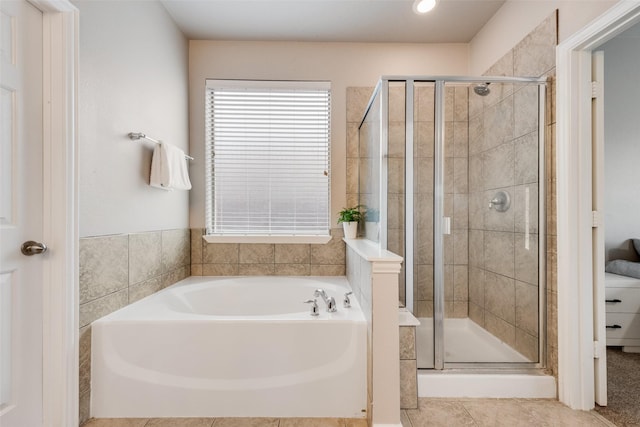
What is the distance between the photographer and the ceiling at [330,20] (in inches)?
87.0

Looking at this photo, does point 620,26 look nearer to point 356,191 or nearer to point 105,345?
point 356,191

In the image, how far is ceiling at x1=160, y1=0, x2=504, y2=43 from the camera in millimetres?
2211

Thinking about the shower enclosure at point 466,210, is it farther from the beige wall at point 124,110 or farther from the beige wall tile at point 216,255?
the beige wall at point 124,110

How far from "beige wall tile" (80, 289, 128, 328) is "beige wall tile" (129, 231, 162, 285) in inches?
4.3

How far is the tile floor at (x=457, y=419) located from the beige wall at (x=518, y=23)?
76.1 inches

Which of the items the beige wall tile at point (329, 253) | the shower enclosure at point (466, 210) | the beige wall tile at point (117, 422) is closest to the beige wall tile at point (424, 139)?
the shower enclosure at point (466, 210)

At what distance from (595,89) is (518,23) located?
0.75m

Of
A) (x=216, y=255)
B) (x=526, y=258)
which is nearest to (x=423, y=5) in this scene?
A: (x=526, y=258)

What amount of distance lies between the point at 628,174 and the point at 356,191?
245 centimetres

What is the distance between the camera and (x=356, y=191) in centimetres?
270

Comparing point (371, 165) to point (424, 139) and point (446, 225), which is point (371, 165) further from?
point (446, 225)

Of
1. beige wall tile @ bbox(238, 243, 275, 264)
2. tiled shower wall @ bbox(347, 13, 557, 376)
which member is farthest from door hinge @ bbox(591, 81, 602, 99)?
beige wall tile @ bbox(238, 243, 275, 264)

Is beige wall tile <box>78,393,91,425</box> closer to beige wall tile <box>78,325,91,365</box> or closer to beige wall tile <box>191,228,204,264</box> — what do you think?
beige wall tile <box>78,325,91,365</box>

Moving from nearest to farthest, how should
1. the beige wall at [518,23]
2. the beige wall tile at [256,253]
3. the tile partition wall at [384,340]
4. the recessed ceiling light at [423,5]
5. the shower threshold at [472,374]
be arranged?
the tile partition wall at [384,340] → the beige wall at [518,23] → the shower threshold at [472,374] → the recessed ceiling light at [423,5] → the beige wall tile at [256,253]
